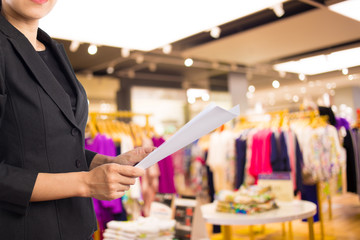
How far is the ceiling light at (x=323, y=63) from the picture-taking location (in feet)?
17.1

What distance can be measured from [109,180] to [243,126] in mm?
5179

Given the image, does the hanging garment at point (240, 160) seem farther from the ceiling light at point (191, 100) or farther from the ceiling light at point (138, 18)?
the ceiling light at point (191, 100)

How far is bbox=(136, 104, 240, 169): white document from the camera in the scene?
761 millimetres

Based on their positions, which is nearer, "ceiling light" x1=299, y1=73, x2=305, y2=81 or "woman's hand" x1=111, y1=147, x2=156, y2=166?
"woman's hand" x1=111, y1=147, x2=156, y2=166

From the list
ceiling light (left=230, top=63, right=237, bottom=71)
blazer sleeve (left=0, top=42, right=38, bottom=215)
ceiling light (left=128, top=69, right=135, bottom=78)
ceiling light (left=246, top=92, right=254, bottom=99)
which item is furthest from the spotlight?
blazer sleeve (left=0, top=42, right=38, bottom=215)

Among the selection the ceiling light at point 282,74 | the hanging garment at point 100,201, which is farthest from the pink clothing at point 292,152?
the ceiling light at point 282,74

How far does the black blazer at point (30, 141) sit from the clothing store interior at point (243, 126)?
57.3 inches

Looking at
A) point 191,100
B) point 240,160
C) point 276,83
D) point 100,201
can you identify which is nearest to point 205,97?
point 191,100

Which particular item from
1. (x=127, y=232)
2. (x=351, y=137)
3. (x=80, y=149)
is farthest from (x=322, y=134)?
(x=80, y=149)

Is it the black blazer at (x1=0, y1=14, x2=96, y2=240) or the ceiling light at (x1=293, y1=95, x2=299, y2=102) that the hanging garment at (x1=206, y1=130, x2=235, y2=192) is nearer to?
the ceiling light at (x1=293, y1=95, x2=299, y2=102)

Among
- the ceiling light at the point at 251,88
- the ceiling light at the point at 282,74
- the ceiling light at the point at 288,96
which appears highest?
the ceiling light at the point at 282,74

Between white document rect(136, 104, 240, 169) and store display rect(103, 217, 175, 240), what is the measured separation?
4.87 feet

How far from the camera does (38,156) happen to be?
755mm

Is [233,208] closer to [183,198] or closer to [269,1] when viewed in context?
[183,198]
